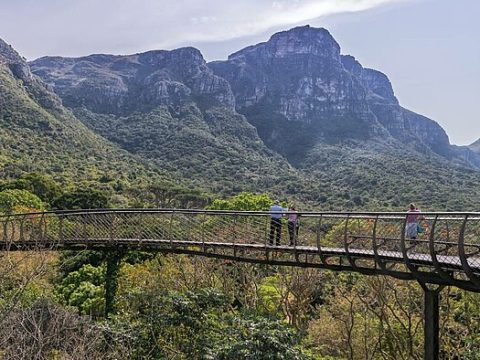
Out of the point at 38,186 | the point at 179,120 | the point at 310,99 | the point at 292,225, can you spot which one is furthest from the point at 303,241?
the point at 310,99

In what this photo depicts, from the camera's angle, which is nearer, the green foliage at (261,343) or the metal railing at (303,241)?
the metal railing at (303,241)

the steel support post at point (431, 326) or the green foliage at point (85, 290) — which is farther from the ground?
the steel support post at point (431, 326)

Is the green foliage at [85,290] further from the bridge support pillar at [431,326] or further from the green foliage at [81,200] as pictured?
the green foliage at [81,200]

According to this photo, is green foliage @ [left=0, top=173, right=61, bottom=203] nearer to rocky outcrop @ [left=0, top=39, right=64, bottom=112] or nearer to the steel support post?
the steel support post

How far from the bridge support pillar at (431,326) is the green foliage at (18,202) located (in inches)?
1178

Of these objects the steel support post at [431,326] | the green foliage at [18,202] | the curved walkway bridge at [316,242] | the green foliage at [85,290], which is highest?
the curved walkway bridge at [316,242]

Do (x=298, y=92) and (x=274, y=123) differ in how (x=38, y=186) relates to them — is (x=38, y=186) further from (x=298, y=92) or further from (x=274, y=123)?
(x=298, y=92)

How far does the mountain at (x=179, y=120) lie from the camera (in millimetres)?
95250

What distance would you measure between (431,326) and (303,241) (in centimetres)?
556

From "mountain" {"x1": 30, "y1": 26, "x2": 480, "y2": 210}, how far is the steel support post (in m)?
50.1

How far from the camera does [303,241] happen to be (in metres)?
15.3

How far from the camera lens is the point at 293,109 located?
14350 cm

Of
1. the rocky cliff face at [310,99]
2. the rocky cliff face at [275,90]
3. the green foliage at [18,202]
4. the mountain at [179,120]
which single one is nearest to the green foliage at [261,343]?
the green foliage at [18,202]

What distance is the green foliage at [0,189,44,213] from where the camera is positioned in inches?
1405
